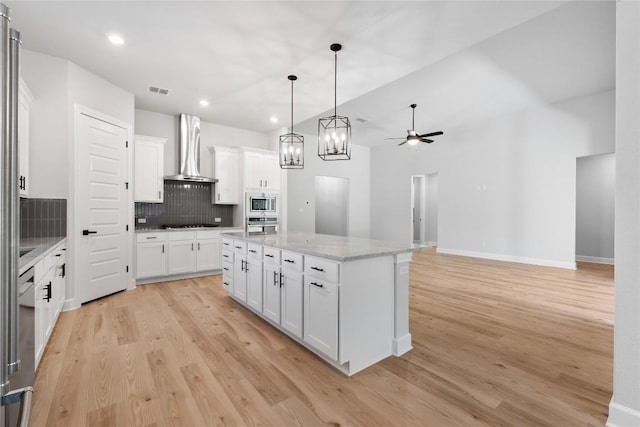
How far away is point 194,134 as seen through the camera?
5609 mm

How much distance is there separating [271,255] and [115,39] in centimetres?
281

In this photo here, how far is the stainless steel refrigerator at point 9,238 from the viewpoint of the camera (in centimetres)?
64

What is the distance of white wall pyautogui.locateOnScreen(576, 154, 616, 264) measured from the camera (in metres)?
6.53

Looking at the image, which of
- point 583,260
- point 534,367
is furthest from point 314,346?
point 583,260

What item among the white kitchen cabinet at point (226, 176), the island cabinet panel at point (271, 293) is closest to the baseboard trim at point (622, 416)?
the island cabinet panel at point (271, 293)

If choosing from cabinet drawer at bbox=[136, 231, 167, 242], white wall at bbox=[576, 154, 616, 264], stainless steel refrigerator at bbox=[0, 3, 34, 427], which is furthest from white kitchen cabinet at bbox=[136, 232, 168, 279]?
white wall at bbox=[576, 154, 616, 264]

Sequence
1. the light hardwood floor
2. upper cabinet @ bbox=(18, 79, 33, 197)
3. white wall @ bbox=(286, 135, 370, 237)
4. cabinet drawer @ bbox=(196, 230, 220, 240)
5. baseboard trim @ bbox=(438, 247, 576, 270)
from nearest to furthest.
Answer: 1. the light hardwood floor
2. upper cabinet @ bbox=(18, 79, 33, 197)
3. cabinet drawer @ bbox=(196, 230, 220, 240)
4. baseboard trim @ bbox=(438, 247, 576, 270)
5. white wall @ bbox=(286, 135, 370, 237)

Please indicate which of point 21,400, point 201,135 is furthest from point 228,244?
point 21,400

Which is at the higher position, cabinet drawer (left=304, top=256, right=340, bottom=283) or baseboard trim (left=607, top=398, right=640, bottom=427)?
cabinet drawer (left=304, top=256, right=340, bottom=283)

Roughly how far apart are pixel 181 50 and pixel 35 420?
11.3ft

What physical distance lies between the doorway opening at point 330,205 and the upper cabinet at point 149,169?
5382mm

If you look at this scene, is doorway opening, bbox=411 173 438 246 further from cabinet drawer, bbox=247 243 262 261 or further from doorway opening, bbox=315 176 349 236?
cabinet drawer, bbox=247 243 262 261

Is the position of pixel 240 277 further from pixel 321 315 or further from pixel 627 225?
pixel 627 225

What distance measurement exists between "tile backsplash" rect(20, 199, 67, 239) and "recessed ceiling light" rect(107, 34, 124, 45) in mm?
1940
